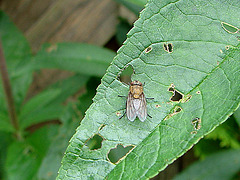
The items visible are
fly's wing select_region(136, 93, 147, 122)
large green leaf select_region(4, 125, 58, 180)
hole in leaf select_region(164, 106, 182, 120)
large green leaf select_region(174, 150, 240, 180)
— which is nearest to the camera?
hole in leaf select_region(164, 106, 182, 120)

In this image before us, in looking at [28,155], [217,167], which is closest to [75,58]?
[28,155]

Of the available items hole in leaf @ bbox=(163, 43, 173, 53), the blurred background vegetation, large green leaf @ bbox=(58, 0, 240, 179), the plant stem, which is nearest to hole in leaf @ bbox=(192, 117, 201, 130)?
large green leaf @ bbox=(58, 0, 240, 179)

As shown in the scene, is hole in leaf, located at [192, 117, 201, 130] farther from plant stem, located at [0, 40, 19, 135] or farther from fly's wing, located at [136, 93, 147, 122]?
plant stem, located at [0, 40, 19, 135]

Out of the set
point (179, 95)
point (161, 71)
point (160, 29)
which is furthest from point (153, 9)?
point (179, 95)

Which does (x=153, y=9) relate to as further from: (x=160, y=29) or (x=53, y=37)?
(x=53, y=37)

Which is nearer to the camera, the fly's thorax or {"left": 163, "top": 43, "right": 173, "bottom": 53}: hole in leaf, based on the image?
{"left": 163, "top": 43, "right": 173, "bottom": 53}: hole in leaf

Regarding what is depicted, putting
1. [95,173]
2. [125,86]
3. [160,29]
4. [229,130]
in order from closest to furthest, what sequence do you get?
[95,173], [160,29], [125,86], [229,130]

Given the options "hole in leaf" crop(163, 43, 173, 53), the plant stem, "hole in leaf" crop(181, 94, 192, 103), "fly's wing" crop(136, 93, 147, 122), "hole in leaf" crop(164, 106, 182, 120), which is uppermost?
"hole in leaf" crop(163, 43, 173, 53)

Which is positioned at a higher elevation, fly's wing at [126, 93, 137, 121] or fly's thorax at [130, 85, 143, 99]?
fly's thorax at [130, 85, 143, 99]
